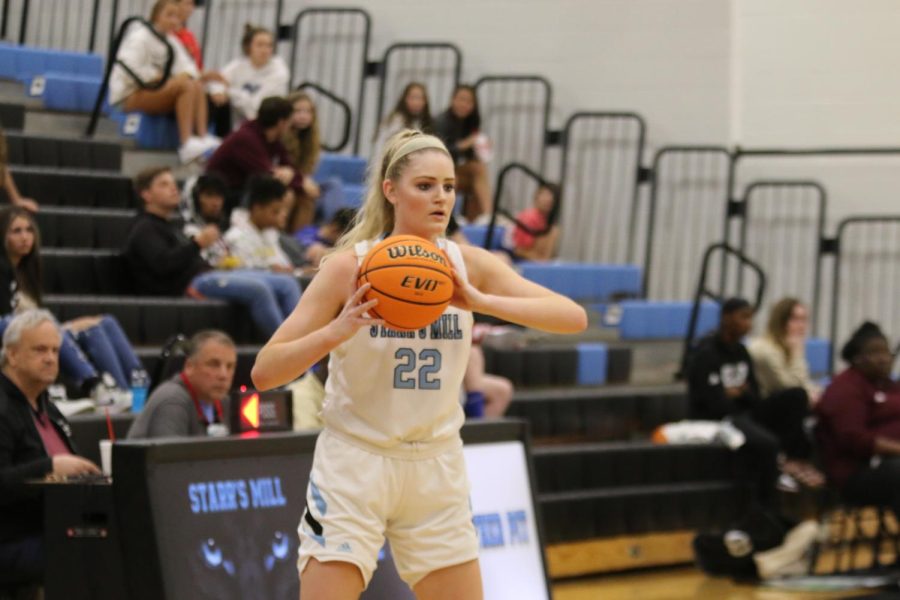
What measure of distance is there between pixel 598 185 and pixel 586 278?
1302 millimetres

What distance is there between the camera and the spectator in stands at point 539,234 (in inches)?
432

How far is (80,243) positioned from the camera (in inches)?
355

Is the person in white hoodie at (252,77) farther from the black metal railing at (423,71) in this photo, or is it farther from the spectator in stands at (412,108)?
the black metal railing at (423,71)

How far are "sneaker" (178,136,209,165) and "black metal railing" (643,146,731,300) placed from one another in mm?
3613

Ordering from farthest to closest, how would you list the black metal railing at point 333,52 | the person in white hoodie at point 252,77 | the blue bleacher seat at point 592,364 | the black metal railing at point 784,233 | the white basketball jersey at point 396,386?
the black metal railing at point 333,52
the black metal railing at point 784,233
the person in white hoodie at point 252,77
the blue bleacher seat at point 592,364
the white basketball jersey at point 396,386

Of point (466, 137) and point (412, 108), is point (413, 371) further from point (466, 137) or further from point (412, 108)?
point (466, 137)

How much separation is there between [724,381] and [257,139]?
3.38 metres

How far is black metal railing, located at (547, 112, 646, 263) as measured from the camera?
12062 mm

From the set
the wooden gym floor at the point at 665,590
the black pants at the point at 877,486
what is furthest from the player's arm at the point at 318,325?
the black pants at the point at 877,486

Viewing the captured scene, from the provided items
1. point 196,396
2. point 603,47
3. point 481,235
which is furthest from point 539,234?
point 196,396

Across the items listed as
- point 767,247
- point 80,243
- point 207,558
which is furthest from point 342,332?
point 767,247

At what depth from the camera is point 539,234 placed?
10953 mm

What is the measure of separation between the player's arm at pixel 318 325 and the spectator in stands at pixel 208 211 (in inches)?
202

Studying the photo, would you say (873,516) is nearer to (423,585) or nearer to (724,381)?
(724,381)
